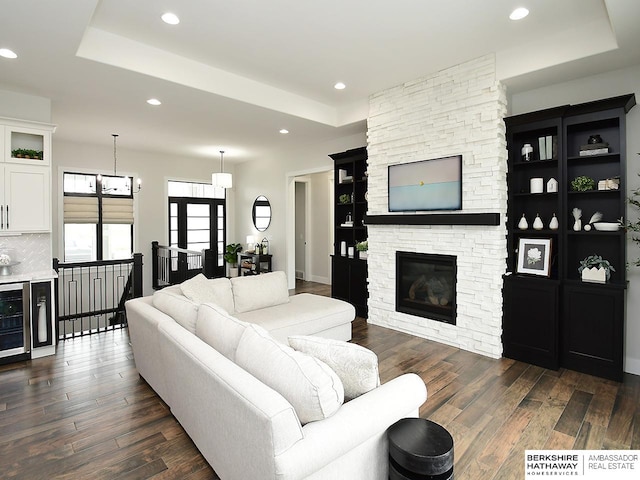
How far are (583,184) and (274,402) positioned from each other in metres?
3.66

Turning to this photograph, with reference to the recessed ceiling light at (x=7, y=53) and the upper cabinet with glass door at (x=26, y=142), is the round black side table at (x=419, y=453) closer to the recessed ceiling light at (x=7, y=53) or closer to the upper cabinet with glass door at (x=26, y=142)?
the recessed ceiling light at (x=7, y=53)

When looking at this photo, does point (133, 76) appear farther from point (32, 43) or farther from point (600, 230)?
point (600, 230)

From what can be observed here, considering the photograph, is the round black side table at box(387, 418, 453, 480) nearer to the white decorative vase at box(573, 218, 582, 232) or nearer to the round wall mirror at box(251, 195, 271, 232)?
the white decorative vase at box(573, 218, 582, 232)

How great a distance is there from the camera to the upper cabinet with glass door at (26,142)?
3.86 metres

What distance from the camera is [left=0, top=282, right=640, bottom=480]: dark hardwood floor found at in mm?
2180

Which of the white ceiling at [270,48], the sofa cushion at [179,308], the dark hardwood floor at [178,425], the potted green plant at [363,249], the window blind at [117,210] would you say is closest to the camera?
the dark hardwood floor at [178,425]

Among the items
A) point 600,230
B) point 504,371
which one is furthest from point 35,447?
point 600,230

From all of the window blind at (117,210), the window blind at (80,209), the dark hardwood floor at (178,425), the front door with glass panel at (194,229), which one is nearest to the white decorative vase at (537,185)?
the dark hardwood floor at (178,425)

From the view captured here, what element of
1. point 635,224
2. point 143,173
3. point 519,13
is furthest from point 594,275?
point 143,173

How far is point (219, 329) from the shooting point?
2207 millimetres

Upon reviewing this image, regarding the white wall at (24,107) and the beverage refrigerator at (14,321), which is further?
the white wall at (24,107)

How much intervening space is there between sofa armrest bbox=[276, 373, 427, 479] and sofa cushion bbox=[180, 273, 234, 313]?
7.17 ft

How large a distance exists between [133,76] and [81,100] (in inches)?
50.7

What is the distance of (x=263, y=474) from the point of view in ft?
4.60
